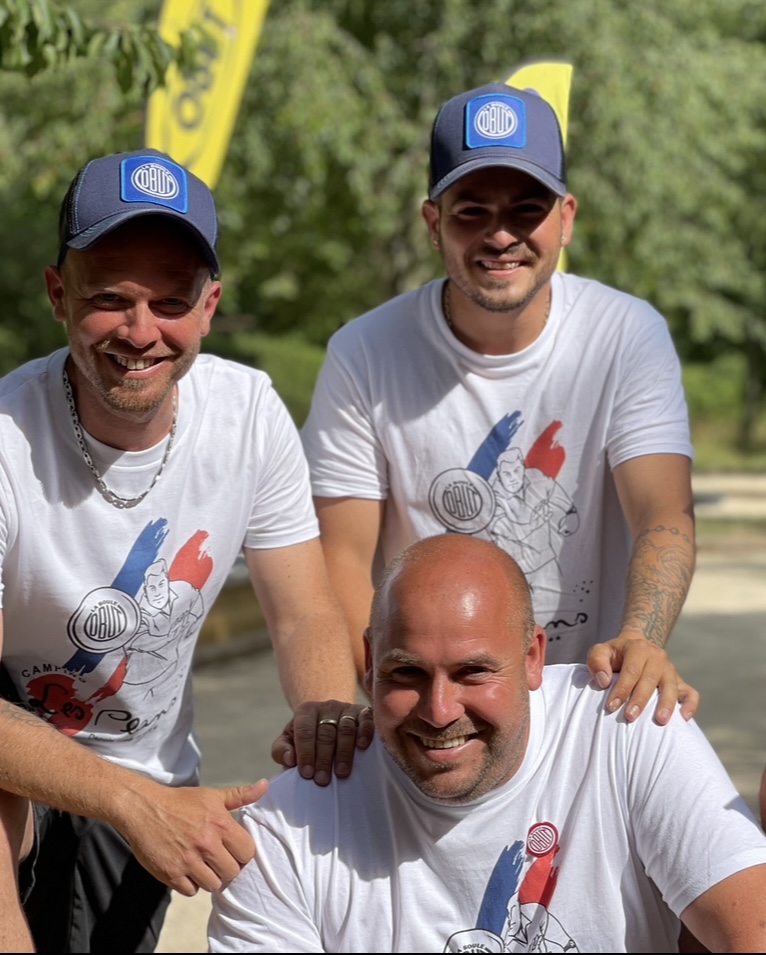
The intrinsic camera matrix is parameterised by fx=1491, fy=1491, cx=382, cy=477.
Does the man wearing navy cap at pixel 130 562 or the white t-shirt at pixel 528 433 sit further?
the white t-shirt at pixel 528 433

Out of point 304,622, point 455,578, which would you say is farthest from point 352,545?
point 455,578

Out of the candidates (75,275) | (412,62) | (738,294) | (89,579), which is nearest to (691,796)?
(89,579)

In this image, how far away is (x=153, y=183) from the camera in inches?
121

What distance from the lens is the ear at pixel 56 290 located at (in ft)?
10.5

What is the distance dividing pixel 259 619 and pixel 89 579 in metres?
8.08

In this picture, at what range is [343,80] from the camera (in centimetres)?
1512

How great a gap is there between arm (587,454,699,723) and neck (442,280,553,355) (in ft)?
1.40

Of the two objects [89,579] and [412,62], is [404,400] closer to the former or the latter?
[89,579]

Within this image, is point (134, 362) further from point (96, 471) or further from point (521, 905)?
point (521, 905)

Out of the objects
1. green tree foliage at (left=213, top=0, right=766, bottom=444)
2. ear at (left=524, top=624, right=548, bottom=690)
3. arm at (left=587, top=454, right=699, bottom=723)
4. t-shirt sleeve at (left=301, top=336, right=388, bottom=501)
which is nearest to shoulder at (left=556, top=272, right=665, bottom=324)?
arm at (left=587, top=454, right=699, bottom=723)

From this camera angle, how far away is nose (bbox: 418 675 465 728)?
2.71m

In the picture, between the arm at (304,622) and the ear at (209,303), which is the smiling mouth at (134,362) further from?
the arm at (304,622)

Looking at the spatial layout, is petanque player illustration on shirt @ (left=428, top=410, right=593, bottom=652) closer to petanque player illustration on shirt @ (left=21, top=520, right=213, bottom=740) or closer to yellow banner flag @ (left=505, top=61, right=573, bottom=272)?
petanque player illustration on shirt @ (left=21, top=520, right=213, bottom=740)

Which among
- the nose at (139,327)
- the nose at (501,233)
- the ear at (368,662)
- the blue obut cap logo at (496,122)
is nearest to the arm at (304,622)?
the ear at (368,662)
